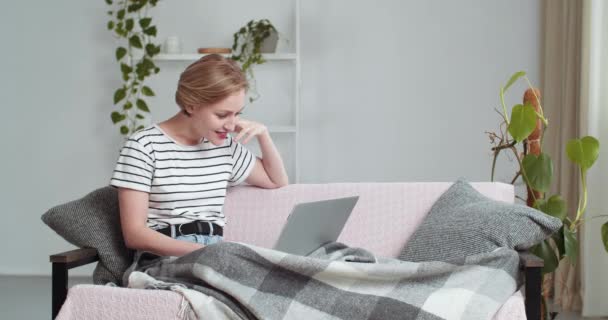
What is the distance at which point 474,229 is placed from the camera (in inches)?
90.0

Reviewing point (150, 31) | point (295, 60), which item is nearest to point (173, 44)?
point (150, 31)

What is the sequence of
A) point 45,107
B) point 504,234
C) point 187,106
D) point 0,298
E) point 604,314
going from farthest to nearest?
point 45,107 < point 0,298 < point 604,314 < point 187,106 < point 504,234

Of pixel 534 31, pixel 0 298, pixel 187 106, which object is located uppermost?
pixel 534 31

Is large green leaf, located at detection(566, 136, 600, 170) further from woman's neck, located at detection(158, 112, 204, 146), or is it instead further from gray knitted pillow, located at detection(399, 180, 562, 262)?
woman's neck, located at detection(158, 112, 204, 146)

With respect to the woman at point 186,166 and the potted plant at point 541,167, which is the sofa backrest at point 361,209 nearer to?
the woman at point 186,166

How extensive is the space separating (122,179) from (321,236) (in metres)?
0.60

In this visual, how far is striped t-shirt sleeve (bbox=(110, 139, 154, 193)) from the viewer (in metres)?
2.33

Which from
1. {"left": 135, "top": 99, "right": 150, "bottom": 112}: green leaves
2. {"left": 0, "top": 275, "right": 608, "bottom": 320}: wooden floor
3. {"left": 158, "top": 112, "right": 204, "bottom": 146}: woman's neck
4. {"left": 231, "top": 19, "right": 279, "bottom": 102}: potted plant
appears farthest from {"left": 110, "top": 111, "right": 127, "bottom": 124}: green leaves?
{"left": 158, "top": 112, "right": 204, "bottom": 146}: woman's neck

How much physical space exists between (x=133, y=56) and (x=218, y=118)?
2.66 meters

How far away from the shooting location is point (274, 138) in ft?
16.3

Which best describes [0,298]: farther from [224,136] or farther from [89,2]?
[224,136]

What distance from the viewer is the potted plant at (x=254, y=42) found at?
15.4ft

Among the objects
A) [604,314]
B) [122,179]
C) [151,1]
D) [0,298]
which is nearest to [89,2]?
[151,1]

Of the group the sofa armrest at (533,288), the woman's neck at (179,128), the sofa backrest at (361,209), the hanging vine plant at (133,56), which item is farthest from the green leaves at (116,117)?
the sofa armrest at (533,288)
